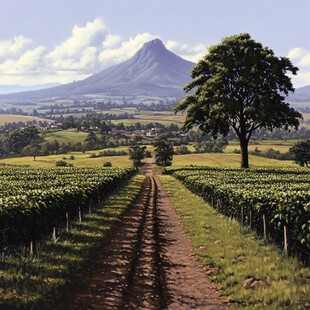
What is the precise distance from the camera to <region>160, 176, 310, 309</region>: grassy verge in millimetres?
10766

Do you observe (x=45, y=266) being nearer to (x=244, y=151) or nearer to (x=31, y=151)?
(x=244, y=151)

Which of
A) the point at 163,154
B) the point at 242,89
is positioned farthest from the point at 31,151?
the point at 242,89

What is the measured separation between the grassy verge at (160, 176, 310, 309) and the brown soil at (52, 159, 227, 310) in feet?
1.70

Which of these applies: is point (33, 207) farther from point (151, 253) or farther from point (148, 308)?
point (148, 308)

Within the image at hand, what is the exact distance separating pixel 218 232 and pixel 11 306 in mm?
12753

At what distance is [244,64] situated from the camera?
54.3 metres

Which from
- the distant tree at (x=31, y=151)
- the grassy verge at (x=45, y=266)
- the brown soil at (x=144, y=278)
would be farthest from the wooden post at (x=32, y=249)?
the distant tree at (x=31, y=151)

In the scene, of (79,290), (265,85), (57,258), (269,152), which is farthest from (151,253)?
(269,152)

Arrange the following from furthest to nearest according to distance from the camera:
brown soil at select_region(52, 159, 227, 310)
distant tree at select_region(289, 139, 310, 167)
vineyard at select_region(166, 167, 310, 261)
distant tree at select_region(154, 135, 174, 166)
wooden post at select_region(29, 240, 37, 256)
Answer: distant tree at select_region(154, 135, 174, 166) < distant tree at select_region(289, 139, 310, 167) < wooden post at select_region(29, 240, 37, 256) < vineyard at select_region(166, 167, 310, 261) < brown soil at select_region(52, 159, 227, 310)

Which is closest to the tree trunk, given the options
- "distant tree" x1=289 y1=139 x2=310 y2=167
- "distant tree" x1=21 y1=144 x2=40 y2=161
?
"distant tree" x1=289 y1=139 x2=310 y2=167

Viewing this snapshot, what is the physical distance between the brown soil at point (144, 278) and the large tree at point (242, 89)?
36.0 meters

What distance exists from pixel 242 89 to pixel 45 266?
46689 mm

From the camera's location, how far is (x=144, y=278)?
515 inches

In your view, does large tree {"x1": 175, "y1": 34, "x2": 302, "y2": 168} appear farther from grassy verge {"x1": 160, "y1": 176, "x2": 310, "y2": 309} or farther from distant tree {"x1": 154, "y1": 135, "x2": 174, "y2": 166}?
distant tree {"x1": 154, "y1": 135, "x2": 174, "y2": 166}
